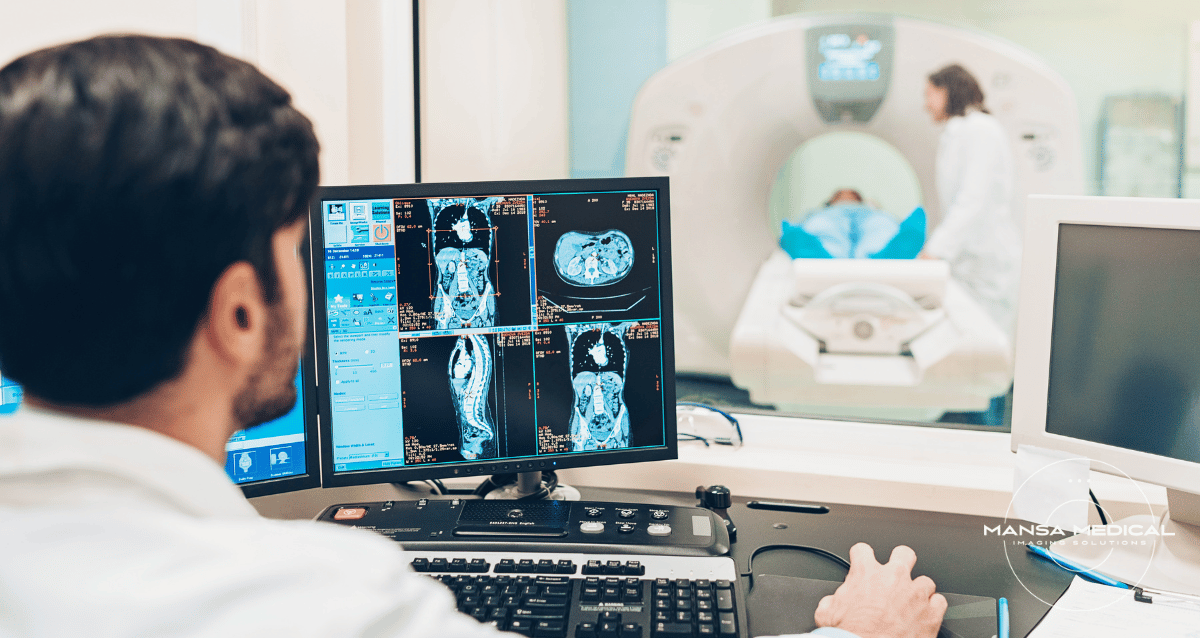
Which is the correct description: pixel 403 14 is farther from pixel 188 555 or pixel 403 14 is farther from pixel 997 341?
pixel 997 341

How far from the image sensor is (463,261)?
3.80ft

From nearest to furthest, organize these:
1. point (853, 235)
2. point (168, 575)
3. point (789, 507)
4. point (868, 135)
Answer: point (168, 575) → point (789, 507) → point (868, 135) → point (853, 235)

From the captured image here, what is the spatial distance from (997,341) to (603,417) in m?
1.47

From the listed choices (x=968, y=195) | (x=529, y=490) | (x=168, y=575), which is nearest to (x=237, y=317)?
(x=168, y=575)

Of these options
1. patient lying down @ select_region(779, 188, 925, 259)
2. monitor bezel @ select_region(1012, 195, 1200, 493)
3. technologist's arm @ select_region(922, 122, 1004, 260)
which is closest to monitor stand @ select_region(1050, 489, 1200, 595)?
monitor bezel @ select_region(1012, 195, 1200, 493)

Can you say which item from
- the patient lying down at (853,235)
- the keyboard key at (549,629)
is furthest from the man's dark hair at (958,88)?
the keyboard key at (549,629)

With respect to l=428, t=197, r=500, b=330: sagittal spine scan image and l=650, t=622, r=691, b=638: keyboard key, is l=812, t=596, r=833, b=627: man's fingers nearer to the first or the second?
l=650, t=622, r=691, b=638: keyboard key

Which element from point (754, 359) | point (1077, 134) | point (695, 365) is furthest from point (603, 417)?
point (1077, 134)

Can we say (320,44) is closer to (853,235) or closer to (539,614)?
(539,614)

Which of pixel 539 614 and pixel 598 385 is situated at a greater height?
pixel 598 385

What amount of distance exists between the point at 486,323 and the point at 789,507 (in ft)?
1.90

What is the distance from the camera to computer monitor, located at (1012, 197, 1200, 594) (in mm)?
1029

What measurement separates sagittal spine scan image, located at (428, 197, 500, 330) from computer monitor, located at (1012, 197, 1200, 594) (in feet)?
2.39

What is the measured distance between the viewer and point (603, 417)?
3.96 feet
